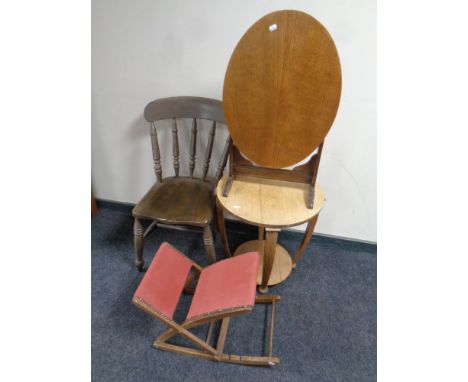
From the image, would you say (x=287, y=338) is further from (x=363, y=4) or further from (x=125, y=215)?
(x=363, y=4)

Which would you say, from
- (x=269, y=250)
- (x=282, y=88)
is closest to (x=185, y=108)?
(x=282, y=88)

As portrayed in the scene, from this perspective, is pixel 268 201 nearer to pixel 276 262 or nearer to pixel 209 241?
pixel 209 241

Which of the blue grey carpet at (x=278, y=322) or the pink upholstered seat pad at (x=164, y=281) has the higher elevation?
the pink upholstered seat pad at (x=164, y=281)

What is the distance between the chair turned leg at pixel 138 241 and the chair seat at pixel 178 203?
13cm

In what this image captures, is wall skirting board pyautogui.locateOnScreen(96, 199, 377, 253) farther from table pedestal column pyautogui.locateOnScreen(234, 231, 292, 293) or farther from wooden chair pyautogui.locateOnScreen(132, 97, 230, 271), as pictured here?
wooden chair pyautogui.locateOnScreen(132, 97, 230, 271)

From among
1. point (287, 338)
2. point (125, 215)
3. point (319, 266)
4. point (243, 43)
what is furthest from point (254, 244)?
point (243, 43)

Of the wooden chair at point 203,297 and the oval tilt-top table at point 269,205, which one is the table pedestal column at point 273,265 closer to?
the oval tilt-top table at point 269,205

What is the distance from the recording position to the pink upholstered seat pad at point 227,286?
4.13ft

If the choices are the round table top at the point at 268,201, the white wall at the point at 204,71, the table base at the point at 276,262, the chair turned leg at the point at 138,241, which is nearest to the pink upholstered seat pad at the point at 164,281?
the chair turned leg at the point at 138,241

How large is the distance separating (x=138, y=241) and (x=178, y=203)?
1.25ft

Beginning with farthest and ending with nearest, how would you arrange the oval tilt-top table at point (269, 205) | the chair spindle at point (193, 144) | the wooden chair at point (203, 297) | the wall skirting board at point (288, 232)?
the wall skirting board at point (288, 232) → the chair spindle at point (193, 144) → the oval tilt-top table at point (269, 205) → the wooden chair at point (203, 297)

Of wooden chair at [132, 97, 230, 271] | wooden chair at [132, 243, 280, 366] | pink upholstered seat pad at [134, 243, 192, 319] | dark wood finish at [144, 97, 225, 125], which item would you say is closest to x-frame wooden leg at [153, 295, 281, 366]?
wooden chair at [132, 243, 280, 366]

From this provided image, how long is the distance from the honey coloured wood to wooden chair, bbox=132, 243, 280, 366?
581mm

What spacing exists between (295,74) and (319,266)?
1.38 metres
